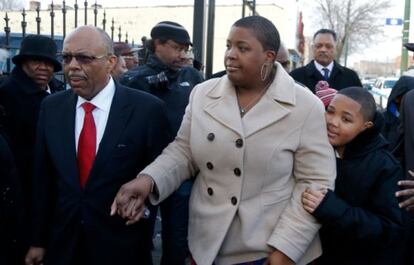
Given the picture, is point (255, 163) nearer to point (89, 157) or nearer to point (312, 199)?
point (312, 199)

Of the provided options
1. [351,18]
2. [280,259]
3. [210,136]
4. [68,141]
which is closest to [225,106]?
[210,136]

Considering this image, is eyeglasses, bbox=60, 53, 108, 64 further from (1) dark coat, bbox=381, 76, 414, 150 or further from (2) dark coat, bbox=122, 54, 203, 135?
(1) dark coat, bbox=381, 76, 414, 150

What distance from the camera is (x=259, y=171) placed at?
2291 millimetres

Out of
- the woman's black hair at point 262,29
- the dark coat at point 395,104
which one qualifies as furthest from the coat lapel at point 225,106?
the dark coat at point 395,104

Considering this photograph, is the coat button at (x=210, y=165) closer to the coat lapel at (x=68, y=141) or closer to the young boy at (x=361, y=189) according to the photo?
the young boy at (x=361, y=189)

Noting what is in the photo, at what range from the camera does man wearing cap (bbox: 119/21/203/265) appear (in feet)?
14.2

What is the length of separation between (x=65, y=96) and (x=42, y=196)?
57 centimetres

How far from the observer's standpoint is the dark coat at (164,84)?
14.1 ft

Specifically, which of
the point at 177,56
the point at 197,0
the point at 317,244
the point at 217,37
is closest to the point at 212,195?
the point at 317,244

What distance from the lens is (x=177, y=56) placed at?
4504 mm

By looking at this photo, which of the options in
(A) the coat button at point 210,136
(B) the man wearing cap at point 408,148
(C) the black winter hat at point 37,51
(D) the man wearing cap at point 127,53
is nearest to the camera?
(A) the coat button at point 210,136

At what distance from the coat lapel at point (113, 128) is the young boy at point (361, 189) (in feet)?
3.58

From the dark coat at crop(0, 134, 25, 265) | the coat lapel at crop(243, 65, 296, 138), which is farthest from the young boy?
the dark coat at crop(0, 134, 25, 265)

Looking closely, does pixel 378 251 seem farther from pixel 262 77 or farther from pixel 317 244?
pixel 262 77
